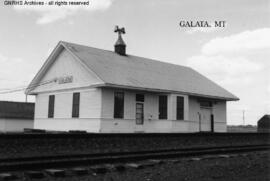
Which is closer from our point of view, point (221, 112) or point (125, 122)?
point (125, 122)

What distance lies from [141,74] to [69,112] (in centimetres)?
567

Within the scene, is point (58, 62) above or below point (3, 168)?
above

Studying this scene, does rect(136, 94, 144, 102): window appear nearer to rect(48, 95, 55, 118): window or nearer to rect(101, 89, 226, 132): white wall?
rect(101, 89, 226, 132): white wall

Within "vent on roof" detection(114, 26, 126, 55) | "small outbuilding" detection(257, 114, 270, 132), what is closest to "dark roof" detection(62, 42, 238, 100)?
"vent on roof" detection(114, 26, 126, 55)

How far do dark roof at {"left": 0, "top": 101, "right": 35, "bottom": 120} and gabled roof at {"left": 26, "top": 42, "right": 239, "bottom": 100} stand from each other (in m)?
20.5

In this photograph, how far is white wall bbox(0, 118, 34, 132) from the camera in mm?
45000

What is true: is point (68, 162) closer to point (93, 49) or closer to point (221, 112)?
point (93, 49)

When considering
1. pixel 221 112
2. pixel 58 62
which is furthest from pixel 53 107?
pixel 221 112

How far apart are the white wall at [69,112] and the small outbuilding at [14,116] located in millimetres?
19494

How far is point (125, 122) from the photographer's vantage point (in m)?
22.5

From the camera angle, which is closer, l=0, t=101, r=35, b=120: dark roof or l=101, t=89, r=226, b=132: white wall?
l=101, t=89, r=226, b=132: white wall

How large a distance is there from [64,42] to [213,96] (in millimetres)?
12098

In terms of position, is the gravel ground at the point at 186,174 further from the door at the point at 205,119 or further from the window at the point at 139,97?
the door at the point at 205,119

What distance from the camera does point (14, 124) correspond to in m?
46.1
